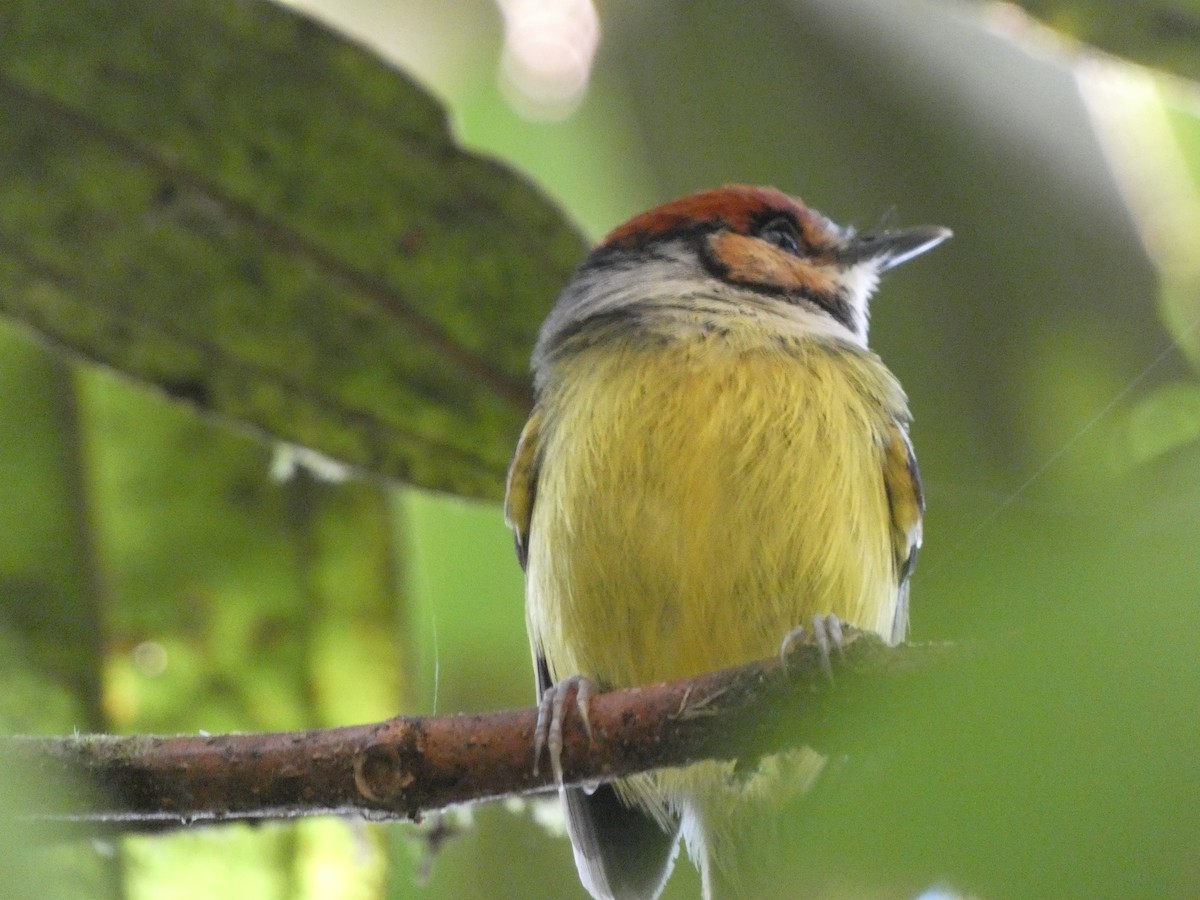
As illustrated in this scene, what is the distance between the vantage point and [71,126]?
211cm

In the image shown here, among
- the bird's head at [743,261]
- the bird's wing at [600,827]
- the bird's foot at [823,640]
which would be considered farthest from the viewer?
the bird's head at [743,261]

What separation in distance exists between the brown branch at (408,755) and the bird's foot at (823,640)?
0.05m

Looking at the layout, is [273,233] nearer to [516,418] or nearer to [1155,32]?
[516,418]

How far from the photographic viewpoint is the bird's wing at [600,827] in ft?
7.30

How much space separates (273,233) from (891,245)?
3.74 feet

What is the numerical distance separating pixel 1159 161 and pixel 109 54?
1522 mm

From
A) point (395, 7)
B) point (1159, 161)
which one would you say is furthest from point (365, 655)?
point (395, 7)

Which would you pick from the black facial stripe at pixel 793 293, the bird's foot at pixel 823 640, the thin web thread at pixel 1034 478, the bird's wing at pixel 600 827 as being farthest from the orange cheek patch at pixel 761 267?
the thin web thread at pixel 1034 478

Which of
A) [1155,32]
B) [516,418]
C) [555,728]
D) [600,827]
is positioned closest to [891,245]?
[516,418]

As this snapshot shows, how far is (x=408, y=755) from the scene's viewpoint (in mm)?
1540

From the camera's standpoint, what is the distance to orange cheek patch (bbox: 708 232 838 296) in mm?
2795

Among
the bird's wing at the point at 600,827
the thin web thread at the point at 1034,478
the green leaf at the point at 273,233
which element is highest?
the green leaf at the point at 273,233

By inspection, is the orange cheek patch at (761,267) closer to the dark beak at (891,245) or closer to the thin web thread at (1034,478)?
the dark beak at (891,245)

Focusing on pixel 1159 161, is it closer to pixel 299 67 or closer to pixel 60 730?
pixel 299 67
